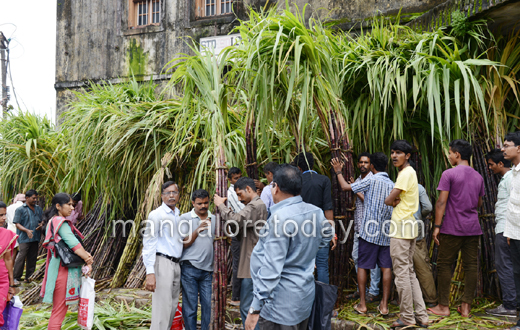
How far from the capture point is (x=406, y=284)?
3.66 m

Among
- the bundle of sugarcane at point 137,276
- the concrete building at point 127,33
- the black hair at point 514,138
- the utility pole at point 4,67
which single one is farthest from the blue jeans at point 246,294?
the utility pole at point 4,67

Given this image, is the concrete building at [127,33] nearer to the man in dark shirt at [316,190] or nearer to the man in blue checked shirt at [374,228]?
the man in dark shirt at [316,190]

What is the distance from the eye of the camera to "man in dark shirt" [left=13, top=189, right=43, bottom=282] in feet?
21.8

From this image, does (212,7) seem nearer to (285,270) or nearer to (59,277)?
(59,277)

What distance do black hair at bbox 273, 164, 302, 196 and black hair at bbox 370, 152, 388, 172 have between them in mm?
1728

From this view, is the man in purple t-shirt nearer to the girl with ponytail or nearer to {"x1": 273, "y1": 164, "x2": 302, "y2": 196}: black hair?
{"x1": 273, "y1": 164, "x2": 302, "y2": 196}: black hair

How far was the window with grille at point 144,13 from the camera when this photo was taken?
34.1 feet

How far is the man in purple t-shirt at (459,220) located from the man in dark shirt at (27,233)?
579 centimetres

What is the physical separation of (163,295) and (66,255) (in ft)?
3.00

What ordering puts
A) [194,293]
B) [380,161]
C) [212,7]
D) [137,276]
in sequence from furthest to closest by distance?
[212,7], [137,276], [380,161], [194,293]

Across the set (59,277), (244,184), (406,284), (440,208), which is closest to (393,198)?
(440,208)

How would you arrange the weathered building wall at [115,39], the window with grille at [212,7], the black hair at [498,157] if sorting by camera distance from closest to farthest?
the black hair at [498,157]
the window with grille at [212,7]
the weathered building wall at [115,39]

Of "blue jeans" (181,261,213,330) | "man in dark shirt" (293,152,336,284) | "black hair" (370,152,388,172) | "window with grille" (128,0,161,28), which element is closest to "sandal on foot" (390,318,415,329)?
"man in dark shirt" (293,152,336,284)

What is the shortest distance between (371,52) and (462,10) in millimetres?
976
